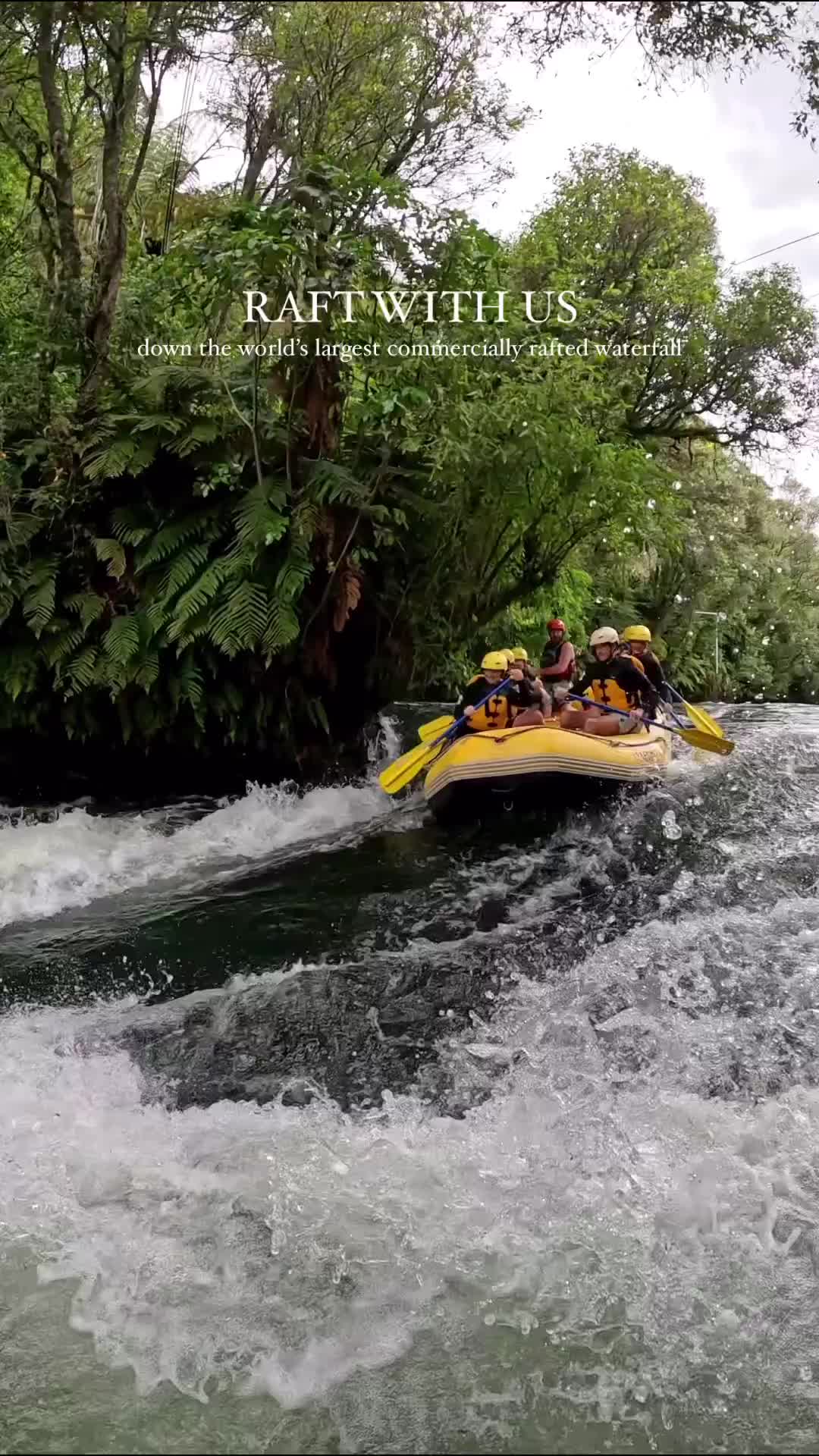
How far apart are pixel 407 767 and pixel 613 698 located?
1615 millimetres

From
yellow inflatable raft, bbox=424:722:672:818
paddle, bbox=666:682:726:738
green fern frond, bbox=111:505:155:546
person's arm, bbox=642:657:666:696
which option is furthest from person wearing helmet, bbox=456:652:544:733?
green fern frond, bbox=111:505:155:546

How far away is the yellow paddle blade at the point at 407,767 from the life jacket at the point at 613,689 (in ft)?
4.16

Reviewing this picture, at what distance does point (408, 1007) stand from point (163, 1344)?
71.1 inches

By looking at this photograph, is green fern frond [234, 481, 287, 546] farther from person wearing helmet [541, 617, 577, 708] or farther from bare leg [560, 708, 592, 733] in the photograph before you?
person wearing helmet [541, 617, 577, 708]

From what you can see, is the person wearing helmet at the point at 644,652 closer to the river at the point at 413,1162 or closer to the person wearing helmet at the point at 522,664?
the person wearing helmet at the point at 522,664

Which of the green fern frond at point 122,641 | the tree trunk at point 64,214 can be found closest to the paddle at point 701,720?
the green fern frond at point 122,641

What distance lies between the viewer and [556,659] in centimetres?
932

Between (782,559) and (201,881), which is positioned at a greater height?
(782,559)

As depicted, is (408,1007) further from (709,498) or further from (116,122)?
(709,498)

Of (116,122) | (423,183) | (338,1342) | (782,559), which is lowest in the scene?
(338,1342)

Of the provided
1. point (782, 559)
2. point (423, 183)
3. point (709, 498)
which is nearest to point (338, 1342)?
point (423, 183)

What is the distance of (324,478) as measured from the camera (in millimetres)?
6477

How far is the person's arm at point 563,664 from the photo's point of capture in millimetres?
9023

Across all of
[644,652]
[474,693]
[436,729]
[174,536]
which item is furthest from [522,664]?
[174,536]
